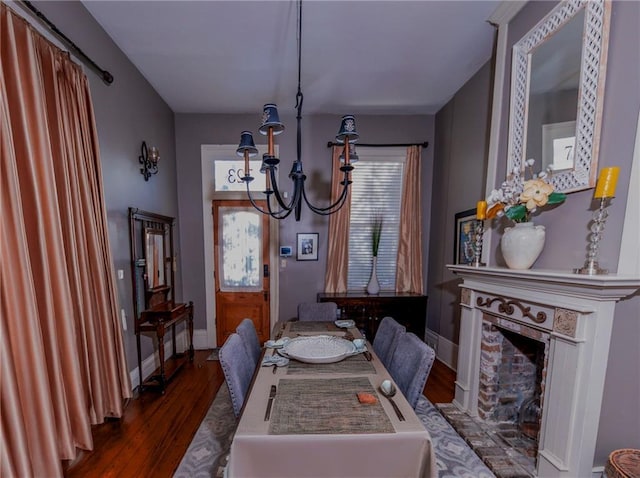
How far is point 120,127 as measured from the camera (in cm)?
252

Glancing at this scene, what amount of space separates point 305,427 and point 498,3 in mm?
2979

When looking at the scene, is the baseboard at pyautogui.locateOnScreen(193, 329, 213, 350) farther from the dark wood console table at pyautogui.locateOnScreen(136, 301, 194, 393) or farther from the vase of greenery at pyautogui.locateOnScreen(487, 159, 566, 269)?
the vase of greenery at pyautogui.locateOnScreen(487, 159, 566, 269)

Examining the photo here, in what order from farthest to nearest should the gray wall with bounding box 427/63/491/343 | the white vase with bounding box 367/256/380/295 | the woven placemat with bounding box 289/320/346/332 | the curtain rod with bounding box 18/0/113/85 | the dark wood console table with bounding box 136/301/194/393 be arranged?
the white vase with bounding box 367/256/380/295 < the gray wall with bounding box 427/63/491/343 < the dark wood console table with bounding box 136/301/194/393 < the woven placemat with bounding box 289/320/346/332 < the curtain rod with bounding box 18/0/113/85

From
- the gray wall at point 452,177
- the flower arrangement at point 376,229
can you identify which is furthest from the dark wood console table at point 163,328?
the gray wall at point 452,177

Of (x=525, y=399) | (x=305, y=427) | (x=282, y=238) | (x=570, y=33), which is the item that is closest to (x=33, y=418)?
(x=305, y=427)

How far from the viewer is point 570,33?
5.47 feet

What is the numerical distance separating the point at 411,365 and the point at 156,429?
2.03m

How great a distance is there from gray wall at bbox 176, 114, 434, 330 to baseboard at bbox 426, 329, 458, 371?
151 cm

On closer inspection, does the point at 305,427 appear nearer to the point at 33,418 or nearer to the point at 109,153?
the point at 33,418

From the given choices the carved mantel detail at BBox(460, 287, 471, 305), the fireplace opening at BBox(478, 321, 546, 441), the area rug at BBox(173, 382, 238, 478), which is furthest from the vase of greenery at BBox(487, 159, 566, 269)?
the area rug at BBox(173, 382, 238, 478)

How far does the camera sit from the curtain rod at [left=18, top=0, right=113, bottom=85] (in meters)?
1.62

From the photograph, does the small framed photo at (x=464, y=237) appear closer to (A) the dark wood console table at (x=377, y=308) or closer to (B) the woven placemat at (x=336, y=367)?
(A) the dark wood console table at (x=377, y=308)

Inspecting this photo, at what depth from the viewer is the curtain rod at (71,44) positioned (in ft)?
5.31

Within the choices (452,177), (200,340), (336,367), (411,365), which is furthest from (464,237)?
(200,340)
